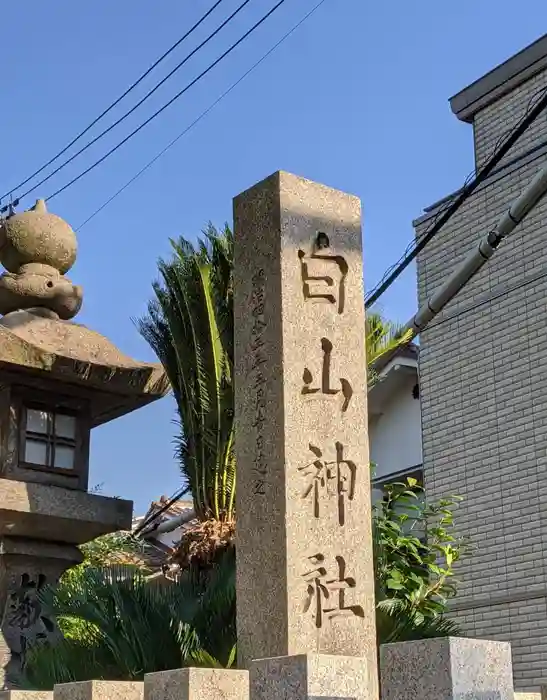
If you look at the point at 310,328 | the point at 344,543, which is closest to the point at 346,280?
the point at 310,328

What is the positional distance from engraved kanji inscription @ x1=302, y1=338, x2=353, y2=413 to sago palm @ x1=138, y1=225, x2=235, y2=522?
2861mm

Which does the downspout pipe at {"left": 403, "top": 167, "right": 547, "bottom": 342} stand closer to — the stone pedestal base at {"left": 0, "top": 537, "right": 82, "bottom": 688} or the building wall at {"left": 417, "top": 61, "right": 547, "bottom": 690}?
the building wall at {"left": 417, "top": 61, "right": 547, "bottom": 690}

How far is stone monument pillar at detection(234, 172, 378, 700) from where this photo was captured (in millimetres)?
6230

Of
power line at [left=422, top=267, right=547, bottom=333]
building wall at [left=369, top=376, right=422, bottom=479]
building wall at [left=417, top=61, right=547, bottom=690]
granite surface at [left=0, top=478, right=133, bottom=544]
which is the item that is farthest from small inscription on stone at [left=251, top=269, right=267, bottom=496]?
building wall at [left=369, top=376, right=422, bottom=479]

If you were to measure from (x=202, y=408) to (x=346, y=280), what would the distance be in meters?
2.94

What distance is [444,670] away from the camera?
4.84 meters

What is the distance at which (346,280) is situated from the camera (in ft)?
22.8

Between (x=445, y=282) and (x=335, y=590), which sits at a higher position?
(x=445, y=282)

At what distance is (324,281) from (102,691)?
2662mm

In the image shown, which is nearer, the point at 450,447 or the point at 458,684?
the point at 458,684

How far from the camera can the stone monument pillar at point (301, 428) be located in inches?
245

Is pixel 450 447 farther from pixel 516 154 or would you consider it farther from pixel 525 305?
pixel 516 154

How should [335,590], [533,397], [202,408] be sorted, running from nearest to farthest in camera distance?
[335,590]
[202,408]
[533,397]

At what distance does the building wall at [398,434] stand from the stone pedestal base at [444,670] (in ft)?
38.7
